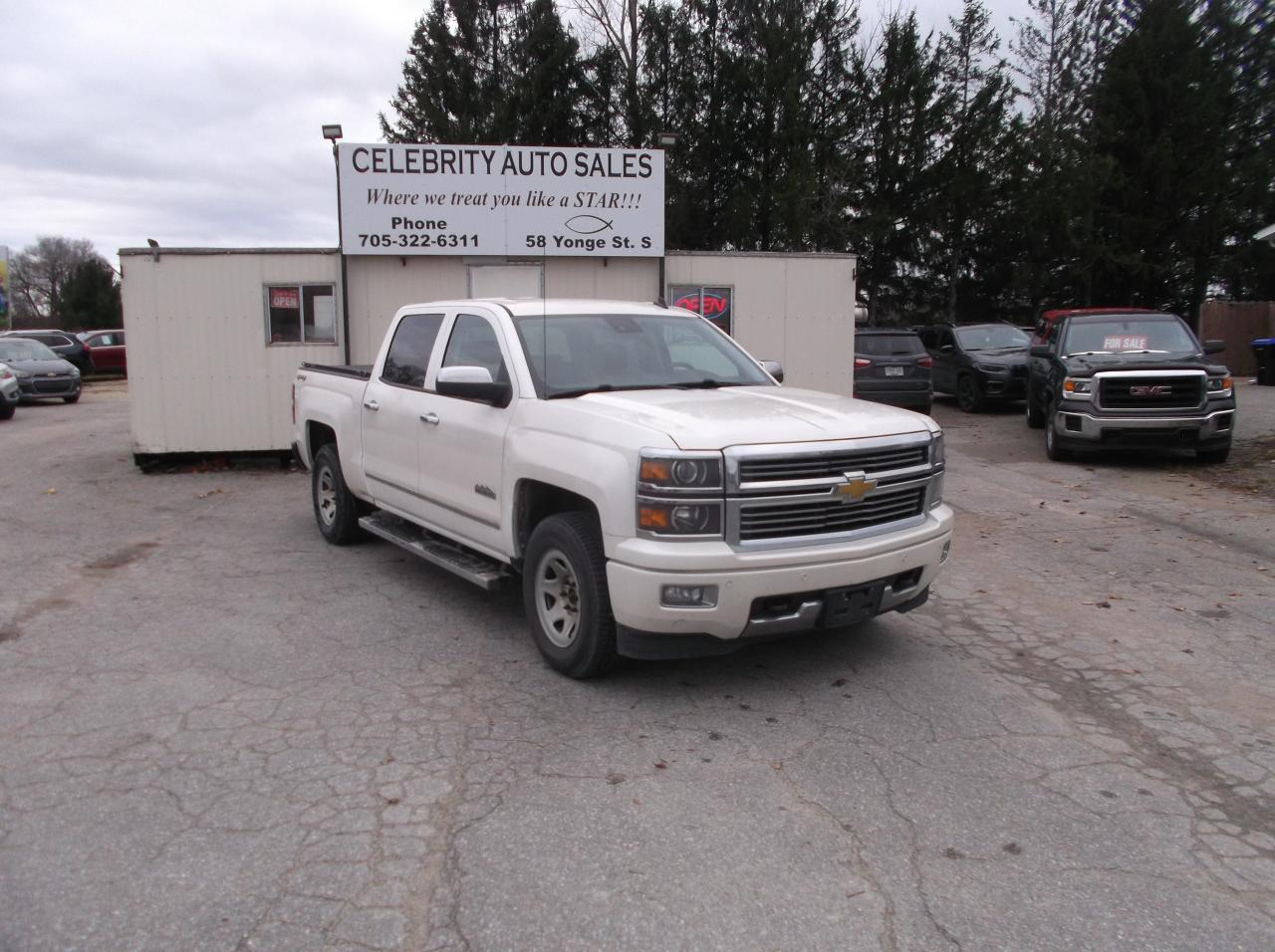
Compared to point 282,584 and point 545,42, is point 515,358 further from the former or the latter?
point 545,42

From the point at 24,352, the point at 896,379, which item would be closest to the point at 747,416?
the point at 896,379

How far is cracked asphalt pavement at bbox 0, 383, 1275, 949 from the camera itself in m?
3.13

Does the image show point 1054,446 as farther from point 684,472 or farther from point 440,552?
point 684,472

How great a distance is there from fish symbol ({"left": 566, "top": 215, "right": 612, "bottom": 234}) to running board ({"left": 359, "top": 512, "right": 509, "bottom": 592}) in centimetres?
629

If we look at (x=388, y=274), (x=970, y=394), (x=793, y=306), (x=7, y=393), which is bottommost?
(x=7, y=393)

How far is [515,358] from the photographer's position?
5719 millimetres

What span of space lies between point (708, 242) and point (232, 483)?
19.3m

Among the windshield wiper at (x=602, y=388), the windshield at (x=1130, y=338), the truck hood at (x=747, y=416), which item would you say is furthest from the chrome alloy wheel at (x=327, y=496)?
the windshield at (x=1130, y=338)

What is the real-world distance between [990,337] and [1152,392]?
842 cm

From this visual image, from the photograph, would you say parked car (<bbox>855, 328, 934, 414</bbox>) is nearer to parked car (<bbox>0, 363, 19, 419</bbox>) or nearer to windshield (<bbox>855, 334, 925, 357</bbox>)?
windshield (<bbox>855, 334, 925, 357</bbox>)

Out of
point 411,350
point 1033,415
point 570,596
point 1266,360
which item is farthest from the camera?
point 1266,360

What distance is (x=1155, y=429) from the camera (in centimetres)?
1192

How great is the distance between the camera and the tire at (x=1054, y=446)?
41.9 ft

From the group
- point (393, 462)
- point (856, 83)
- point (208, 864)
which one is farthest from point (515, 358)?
point (856, 83)
